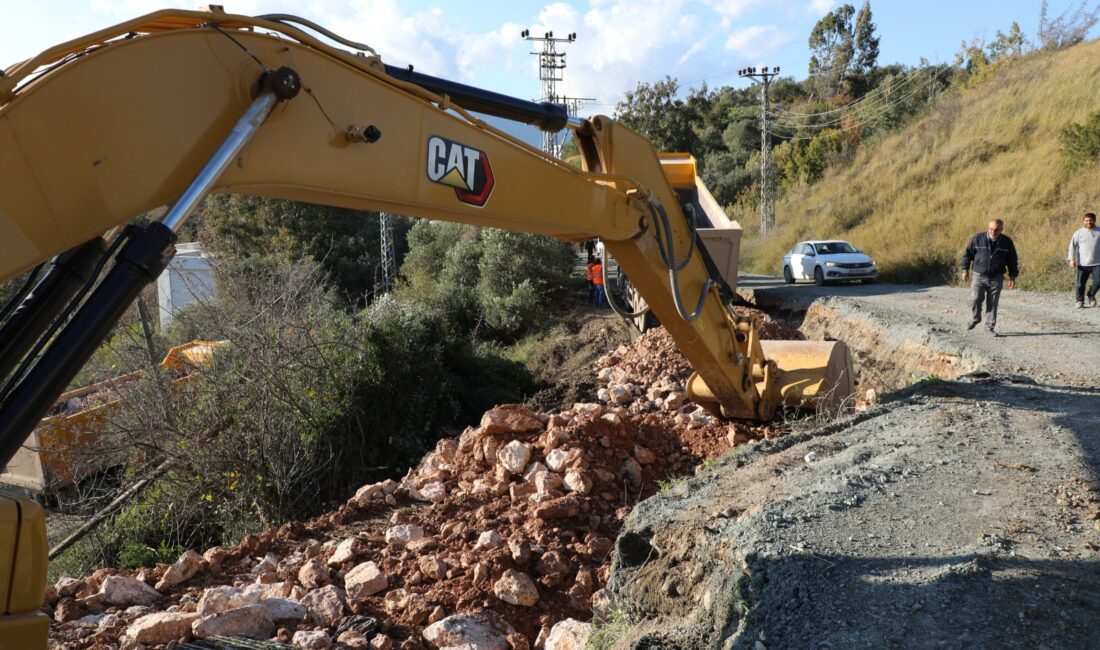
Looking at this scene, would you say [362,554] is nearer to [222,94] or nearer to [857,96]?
[222,94]

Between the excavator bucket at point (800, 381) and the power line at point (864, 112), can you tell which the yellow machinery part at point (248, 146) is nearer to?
the excavator bucket at point (800, 381)

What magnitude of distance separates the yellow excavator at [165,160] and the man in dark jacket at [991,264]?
8.82 meters

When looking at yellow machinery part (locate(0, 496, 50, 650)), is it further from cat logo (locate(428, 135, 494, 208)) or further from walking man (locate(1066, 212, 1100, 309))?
walking man (locate(1066, 212, 1100, 309))

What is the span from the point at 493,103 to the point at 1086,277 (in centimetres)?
1315

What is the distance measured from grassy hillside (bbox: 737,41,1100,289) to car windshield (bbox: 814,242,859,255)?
4.55 ft

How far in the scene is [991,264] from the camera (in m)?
11.6

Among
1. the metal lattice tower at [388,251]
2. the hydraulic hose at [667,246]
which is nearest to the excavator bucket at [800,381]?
the hydraulic hose at [667,246]

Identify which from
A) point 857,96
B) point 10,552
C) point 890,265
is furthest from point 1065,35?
point 10,552

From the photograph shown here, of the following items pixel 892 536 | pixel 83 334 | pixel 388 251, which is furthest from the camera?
pixel 388 251

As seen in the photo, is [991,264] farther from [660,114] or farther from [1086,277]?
[660,114]

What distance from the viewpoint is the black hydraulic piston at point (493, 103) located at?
4473mm

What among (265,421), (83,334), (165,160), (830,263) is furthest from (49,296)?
(830,263)

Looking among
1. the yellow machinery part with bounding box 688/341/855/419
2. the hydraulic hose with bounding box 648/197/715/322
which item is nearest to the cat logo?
the hydraulic hose with bounding box 648/197/715/322

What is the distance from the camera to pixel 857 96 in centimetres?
5216
